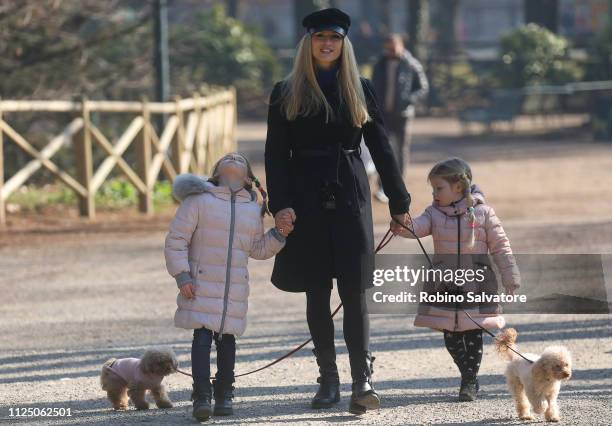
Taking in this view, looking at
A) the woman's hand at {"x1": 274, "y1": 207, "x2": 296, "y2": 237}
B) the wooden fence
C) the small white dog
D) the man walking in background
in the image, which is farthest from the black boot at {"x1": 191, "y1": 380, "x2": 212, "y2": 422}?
the man walking in background

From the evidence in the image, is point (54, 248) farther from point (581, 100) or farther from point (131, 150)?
point (581, 100)

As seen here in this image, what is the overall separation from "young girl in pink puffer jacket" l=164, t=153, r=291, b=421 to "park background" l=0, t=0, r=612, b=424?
0.95 ft

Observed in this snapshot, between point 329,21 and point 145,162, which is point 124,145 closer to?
point 145,162

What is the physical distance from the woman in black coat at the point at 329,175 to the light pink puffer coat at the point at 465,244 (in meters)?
0.24

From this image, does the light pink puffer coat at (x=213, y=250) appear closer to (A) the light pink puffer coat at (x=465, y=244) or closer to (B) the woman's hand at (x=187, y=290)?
(B) the woman's hand at (x=187, y=290)

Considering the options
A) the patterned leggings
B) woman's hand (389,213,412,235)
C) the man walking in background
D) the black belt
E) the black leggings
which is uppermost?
the man walking in background

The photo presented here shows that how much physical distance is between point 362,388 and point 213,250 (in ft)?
2.90

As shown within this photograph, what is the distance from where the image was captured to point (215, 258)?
605cm

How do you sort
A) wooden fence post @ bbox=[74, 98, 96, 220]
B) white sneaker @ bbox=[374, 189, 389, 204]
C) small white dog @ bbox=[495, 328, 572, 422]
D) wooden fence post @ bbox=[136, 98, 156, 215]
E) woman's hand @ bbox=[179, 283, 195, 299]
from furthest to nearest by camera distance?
1. white sneaker @ bbox=[374, 189, 389, 204]
2. wooden fence post @ bbox=[136, 98, 156, 215]
3. wooden fence post @ bbox=[74, 98, 96, 220]
4. woman's hand @ bbox=[179, 283, 195, 299]
5. small white dog @ bbox=[495, 328, 572, 422]

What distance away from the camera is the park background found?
698 centimetres

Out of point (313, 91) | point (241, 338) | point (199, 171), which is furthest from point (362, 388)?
point (199, 171)

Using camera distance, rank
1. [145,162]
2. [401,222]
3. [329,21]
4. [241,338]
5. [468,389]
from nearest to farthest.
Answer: [329,21]
[401,222]
[468,389]
[241,338]
[145,162]

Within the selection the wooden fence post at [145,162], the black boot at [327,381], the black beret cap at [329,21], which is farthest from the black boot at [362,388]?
the wooden fence post at [145,162]

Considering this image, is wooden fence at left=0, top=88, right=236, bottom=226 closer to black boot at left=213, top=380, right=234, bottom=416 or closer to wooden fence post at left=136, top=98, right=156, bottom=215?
wooden fence post at left=136, top=98, right=156, bottom=215
